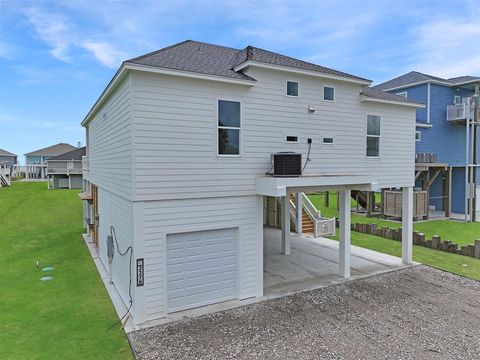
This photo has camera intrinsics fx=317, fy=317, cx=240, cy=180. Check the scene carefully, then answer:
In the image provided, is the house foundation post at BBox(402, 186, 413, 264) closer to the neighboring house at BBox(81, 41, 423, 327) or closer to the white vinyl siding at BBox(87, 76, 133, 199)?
the neighboring house at BBox(81, 41, 423, 327)

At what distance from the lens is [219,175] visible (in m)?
8.20

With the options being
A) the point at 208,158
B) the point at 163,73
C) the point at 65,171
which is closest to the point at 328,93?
the point at 208,158

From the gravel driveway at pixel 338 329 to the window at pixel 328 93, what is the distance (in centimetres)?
581

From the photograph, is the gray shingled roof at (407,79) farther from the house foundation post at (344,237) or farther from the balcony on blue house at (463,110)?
the house foundation post at (344,237)

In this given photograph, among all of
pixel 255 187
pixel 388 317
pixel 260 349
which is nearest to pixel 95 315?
pixel 260 349

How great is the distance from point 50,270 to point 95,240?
3408mm

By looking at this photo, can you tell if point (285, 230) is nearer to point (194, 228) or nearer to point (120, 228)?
point (194, 228)

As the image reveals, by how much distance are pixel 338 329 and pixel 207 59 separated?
7.81 m

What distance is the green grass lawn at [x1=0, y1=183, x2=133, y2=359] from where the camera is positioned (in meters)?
6.28

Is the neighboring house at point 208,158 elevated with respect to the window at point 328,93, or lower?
lower

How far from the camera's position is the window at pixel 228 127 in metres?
8.25

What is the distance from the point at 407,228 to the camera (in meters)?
11.7

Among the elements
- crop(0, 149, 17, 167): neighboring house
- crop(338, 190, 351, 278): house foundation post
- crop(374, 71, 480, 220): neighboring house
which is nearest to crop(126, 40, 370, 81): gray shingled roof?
crop(338, 190, 351, 278): house foundation post

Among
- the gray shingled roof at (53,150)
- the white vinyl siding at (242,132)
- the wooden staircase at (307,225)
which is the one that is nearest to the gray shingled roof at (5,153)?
the gray shingled roof at (53,150)
